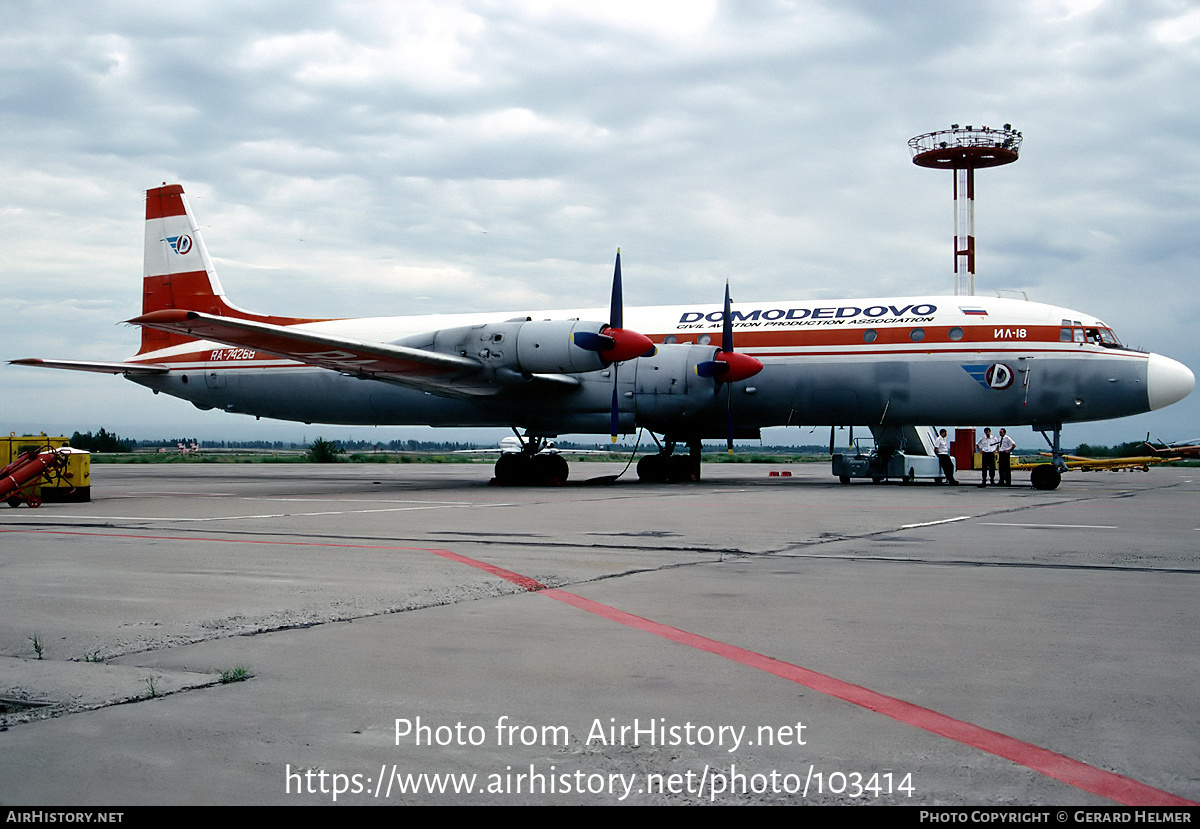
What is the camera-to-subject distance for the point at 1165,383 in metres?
22.6

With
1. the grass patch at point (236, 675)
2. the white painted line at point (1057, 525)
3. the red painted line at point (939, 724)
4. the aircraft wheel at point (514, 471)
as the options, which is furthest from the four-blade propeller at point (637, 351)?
the grass patch at point (236, 675)

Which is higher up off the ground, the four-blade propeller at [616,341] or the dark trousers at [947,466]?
the four-blade propeller at [616,341]

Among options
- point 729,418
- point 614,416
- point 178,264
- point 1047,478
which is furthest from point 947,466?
point 178,264

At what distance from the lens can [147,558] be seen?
9.54m

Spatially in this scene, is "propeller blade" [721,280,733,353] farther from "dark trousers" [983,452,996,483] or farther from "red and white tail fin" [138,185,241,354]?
"red and white tail fin" [138,185,241,354]

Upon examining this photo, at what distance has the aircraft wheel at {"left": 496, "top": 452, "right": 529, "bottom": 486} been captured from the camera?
25500 millimetres

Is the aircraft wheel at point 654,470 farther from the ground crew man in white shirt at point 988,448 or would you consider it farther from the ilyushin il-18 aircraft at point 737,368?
the ground crew man in white shirt at point 988,448

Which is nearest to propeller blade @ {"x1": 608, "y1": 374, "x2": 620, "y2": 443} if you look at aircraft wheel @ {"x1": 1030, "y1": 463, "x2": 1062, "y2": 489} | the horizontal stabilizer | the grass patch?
the horizontal stabilizer

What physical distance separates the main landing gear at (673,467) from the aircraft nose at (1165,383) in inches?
431

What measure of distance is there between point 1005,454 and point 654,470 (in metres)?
9.10

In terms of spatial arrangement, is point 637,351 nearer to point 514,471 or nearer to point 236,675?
point 514,471

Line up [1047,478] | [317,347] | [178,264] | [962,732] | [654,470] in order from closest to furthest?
[962,732] < [317,347] < [1047,478] < [654,470] < [178,264]

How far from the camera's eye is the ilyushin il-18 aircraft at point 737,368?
22.7 m

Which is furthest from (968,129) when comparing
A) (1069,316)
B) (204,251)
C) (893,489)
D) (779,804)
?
(779,804)
